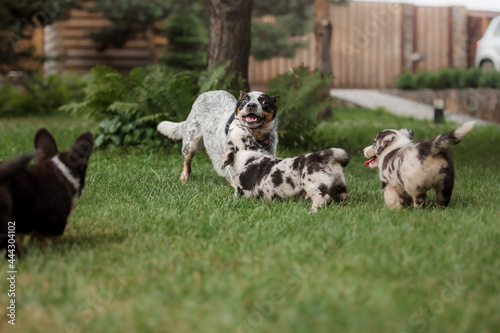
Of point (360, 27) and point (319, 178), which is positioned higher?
point (360, 27)

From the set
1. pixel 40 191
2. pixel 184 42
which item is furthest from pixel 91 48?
pixel 40 191

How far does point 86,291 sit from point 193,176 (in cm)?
354

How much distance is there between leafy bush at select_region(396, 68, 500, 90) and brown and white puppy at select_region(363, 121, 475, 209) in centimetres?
1128

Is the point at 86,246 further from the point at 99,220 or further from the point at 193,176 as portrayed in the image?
the point at 193,176

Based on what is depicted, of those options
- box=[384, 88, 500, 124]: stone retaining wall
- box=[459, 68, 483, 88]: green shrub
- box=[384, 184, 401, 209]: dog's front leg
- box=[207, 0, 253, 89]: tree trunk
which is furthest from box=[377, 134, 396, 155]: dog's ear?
box=[459, 68, 483, 88]: green shrub

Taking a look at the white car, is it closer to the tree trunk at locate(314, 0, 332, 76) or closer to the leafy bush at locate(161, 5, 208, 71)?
the tree trunk at locate(314, 0, 332, 76)

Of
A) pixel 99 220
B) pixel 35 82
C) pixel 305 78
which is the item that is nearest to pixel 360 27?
pixel 35 82

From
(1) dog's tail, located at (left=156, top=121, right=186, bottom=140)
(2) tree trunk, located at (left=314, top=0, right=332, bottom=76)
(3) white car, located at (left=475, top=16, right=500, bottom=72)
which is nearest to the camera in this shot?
(1) dog's tail, located at (left=156, top=121, right=186, bottom=140)

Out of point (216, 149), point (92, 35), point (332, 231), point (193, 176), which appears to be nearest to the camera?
point (332, 231)

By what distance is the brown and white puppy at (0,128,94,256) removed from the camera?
9.16ft

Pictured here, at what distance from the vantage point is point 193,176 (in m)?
5.96

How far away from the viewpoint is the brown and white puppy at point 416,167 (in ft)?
12.5

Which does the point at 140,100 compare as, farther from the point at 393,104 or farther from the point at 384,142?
the point at 393,104

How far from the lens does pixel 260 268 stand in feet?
8.97
